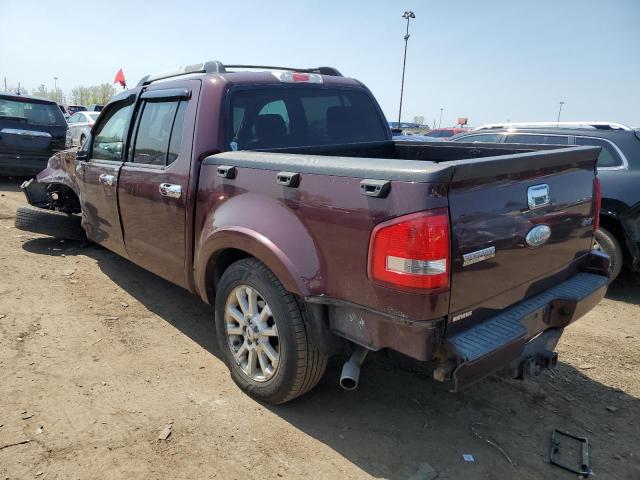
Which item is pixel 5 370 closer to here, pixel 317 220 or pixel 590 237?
pixel 317 220

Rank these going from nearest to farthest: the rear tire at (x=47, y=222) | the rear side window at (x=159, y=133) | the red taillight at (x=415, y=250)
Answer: the red taillight at (x=415, y=250) → the rear side window at (x=159, y=133) → the rear tire at (x=47, y=222)

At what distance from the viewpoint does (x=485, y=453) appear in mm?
2662

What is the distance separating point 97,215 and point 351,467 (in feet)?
11.5

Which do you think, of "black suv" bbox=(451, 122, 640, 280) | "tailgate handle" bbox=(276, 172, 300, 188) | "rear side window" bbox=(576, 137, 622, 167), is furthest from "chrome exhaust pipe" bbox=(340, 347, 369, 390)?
"rear side window" bbox=(576, 137, 622, 167)

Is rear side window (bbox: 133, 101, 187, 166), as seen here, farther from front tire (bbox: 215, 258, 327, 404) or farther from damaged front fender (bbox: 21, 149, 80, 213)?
damaged front fender (bbox: 21, 149, 80, 213)

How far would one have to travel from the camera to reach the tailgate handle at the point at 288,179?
8.27 ft

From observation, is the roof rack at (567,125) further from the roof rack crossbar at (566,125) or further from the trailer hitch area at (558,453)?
the trailer hitch area at (558,453)

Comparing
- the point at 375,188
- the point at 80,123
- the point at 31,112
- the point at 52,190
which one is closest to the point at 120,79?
the point at 31,112

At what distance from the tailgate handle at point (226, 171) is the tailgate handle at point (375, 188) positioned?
1.01 m

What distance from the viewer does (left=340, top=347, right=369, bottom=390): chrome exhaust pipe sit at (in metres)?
2.47

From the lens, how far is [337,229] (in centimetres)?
234

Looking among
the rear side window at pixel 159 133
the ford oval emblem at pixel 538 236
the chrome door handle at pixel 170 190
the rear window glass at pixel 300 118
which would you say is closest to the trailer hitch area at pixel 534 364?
the ford oval emblem at pixel 538 236

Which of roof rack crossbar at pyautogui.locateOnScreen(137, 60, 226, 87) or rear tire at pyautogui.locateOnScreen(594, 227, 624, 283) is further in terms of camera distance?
rear tire at pyautogui.locateOnScreen(594, 227, 624, 283)

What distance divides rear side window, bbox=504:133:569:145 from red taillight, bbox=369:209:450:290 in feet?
15.3
